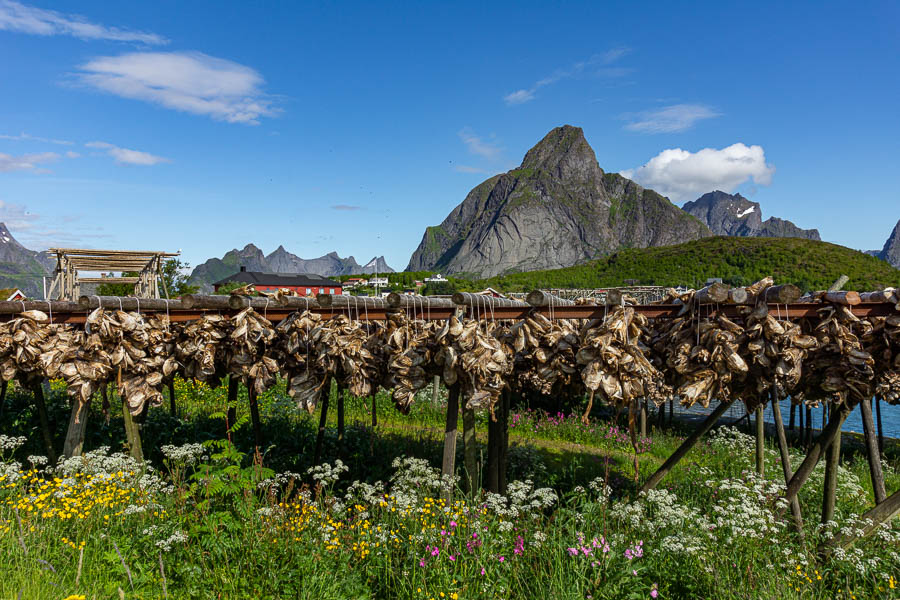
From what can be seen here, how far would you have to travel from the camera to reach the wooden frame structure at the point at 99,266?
1191 cm

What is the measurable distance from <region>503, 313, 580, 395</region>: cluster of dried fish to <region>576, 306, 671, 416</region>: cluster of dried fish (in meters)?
0.27

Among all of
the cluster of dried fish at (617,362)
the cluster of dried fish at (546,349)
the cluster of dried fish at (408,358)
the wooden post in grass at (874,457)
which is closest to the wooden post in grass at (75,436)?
the cluster of dried fish at (408,358)

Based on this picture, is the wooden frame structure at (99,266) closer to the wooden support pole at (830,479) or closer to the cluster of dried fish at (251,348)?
the cluster of dried fish at (251,348)

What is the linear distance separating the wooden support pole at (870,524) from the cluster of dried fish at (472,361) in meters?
3.10

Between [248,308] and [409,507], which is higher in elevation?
[248,308]

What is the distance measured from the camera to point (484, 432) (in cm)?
1112

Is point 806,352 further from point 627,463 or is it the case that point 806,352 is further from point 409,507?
point 627,463

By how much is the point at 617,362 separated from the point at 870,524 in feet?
8.80

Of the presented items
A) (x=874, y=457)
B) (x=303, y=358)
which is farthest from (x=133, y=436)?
(x=874, y=457)

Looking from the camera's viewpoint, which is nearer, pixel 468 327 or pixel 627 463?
pixel 468 327

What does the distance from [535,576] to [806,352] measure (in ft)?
9.18

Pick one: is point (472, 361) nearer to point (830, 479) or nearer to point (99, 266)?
point (830, 479)

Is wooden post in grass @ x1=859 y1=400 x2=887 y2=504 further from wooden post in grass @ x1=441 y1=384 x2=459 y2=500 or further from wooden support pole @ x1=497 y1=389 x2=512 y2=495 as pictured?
wooden post in grass @ x1=441 y1=384 x2=459 y2=500

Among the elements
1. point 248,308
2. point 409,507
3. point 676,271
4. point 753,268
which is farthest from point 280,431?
point 676,271
